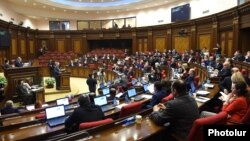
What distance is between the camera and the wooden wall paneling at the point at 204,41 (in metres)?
14.1

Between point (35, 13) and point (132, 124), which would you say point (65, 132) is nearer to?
point (132, 124)

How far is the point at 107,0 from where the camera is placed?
2177 centimetres

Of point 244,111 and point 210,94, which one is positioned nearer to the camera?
point 244,111

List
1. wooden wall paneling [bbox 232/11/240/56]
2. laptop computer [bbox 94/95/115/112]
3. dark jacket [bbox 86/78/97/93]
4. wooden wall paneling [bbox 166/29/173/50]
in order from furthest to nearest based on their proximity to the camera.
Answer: wooden wall paneling [bbox 166/29/173/50], wooden wall paneling [bbox 232/11/240/56], dark jacket [bbox 86/78/97/93], laptop computer [bbox 94/95/115/112]

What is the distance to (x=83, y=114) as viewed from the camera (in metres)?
3.37

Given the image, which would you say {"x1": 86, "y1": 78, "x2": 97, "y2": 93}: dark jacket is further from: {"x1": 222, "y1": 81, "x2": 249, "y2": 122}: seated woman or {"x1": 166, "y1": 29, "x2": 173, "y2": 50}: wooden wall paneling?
{"x1": 166, "y1": 29, "x2": 173, "y2": 50}: wooden wall paneling

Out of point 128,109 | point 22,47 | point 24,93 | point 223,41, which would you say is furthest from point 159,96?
point 22,47

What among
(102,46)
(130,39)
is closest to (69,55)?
(102,46)

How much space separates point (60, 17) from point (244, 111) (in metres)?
22.9

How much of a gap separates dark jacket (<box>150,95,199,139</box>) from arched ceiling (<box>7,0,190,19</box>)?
16.8m

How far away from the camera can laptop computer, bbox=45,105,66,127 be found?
4102 millimetres

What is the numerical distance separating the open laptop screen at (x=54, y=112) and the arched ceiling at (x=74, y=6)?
16072 mm

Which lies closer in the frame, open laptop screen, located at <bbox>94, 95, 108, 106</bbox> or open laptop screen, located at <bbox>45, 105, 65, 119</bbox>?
open laptop screen, located at <bbox>45, 105, 65, 119</bbox>

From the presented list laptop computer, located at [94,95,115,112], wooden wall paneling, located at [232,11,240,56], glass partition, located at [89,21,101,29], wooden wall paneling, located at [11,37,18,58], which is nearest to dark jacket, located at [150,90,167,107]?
laptop computer, located at [94,95,115,112]
